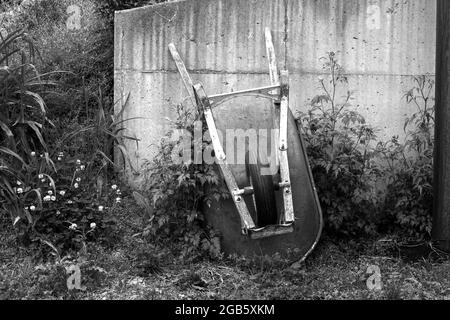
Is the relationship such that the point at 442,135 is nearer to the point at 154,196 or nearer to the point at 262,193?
the point at 262,193

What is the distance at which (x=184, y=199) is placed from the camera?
4824 mm

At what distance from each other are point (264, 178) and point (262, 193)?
107 millimetres

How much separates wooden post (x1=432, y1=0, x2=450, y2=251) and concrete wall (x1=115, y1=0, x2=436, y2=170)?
758 millimetres

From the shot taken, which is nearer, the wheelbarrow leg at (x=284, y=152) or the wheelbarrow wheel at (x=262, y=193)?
the wheelbarrow wheel at (x=262, y=193)

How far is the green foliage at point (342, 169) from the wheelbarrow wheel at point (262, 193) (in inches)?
30.0

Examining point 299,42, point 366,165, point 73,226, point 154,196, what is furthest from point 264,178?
point 299,42

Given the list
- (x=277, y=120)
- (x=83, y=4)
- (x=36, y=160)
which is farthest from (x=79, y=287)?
(x=83, y=4)

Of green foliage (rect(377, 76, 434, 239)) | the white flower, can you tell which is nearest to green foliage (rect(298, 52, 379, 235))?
green foliage (rect(377, 76, 434, 239))

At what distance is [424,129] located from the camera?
5.45 m

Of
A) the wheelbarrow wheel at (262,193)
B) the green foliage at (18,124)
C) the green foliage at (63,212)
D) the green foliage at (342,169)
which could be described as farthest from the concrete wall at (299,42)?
the wheelbarrow wheel at (262,193)

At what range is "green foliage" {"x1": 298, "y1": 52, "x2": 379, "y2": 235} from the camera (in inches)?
199

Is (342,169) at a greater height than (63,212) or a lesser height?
greater

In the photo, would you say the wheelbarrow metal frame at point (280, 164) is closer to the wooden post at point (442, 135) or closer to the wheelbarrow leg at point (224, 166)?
the wheelbarrow leg at point (224, 166)

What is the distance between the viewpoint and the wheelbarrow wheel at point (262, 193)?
434cm
